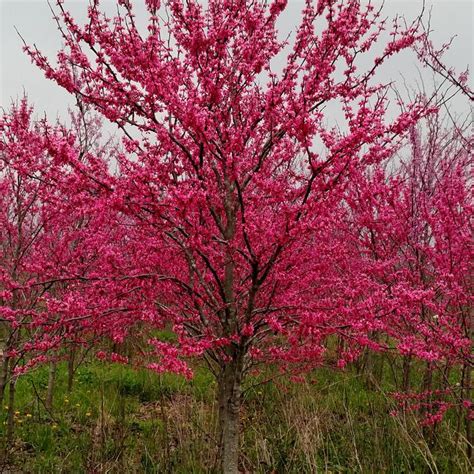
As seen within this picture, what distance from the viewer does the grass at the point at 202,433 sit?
14.2 ft

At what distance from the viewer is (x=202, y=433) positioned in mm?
4883

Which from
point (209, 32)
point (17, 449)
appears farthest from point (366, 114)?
point (17, 449)

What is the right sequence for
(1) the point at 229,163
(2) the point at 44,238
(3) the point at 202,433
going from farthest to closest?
(2) the point at 44,238
(3) the point at 202,433
(1) the point at 229,163

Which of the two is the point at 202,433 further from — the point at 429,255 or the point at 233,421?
the point at 429,255

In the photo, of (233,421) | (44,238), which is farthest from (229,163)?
(44,238)

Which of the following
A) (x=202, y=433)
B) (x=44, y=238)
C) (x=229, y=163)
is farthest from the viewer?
(x=44, y=238)

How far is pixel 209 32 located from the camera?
11.8ft

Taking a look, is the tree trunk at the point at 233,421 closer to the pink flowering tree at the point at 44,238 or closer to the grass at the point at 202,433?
the grass at the point at 202,433

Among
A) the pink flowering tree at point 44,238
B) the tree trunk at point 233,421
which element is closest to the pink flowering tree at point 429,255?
the tree trunk at point 233,421

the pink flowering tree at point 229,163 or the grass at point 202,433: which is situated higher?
the pink flowering tree at point 229,163

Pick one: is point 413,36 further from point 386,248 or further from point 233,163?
point 386,248

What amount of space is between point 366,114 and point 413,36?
1291 mm

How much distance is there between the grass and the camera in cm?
434

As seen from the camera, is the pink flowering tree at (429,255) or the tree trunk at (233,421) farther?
the pink flowering tree at (429,255)
